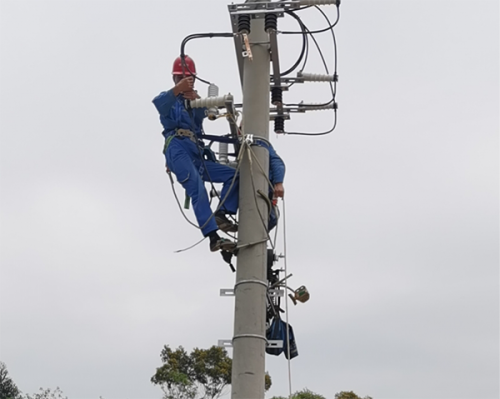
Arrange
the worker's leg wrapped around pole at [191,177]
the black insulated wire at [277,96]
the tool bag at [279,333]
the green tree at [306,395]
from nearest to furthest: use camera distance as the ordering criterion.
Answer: the tool bag at [279,333] → the worker's leg wrapped around pole at [191,177] → the black insulated wire at [277,96] → the green tree at [306,395]

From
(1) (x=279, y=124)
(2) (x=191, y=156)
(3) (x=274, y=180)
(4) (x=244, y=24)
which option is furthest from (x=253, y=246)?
(1) (x=279, y=124)

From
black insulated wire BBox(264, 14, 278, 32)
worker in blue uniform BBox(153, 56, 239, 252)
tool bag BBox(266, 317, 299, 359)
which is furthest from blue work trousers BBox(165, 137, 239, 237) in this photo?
black insulated wire BBox(264, 14, 278, 32)

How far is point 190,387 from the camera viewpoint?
1028 inches

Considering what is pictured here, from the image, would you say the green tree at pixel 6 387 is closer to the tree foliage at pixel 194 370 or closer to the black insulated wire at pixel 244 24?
the tree foliage at pixel 194 370

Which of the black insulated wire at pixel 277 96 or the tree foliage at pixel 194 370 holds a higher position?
the tree foliage at pixel 194 370

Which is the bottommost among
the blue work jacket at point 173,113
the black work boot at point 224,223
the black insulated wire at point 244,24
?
the black work boot at point 224,223

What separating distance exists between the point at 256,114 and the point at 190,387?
2128 centimetres

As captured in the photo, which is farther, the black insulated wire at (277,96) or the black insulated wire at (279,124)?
the black insulated wire at (279,124)

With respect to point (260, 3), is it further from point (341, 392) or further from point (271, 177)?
point (341, 392)

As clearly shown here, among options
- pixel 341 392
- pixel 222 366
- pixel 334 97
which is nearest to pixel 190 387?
pixel 222 366

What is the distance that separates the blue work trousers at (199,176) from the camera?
20.9 feet

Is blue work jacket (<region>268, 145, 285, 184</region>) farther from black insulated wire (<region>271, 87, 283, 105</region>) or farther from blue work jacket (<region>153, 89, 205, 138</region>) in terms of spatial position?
black insulated wire (<region>271, 87, 283, 105</region>)

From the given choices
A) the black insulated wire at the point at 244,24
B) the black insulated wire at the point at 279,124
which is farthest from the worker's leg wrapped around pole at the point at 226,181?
the black insulated wire at the point at 244,24

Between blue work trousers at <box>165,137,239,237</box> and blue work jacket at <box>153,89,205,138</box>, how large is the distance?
15 centimetres
